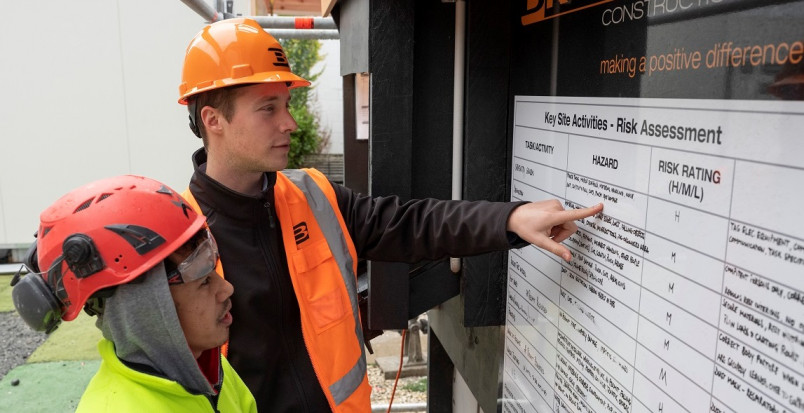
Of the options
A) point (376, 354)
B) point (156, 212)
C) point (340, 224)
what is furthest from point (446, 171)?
point (376, 354)

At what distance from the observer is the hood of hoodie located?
1.38 metres

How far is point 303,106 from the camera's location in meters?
11.2

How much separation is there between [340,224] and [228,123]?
1.56ft

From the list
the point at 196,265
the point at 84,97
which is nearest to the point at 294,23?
the point at 196,265

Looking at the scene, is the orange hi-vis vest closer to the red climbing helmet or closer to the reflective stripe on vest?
the reflective stripe on vest

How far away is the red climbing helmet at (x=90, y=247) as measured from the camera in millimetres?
1352

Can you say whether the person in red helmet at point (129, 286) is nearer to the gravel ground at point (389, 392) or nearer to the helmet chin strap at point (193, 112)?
the helmet chin strap at point (193, 112)

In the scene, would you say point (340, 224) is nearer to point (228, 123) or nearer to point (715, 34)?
point (228, 123)

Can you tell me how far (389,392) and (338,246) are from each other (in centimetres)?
300

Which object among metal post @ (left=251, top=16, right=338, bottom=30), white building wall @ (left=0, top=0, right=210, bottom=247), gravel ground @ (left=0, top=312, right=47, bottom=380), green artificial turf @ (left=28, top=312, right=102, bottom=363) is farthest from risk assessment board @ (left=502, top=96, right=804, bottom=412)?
white building wall @ (left=0, top=0, right=210, bottom=247)

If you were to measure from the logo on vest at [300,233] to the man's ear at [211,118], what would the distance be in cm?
39

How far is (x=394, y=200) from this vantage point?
6.79 ft

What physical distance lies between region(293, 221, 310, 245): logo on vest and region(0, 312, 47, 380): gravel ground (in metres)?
4.60

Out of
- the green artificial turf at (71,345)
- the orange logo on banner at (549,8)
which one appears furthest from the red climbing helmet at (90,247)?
the green artificial turf at (71,345)
